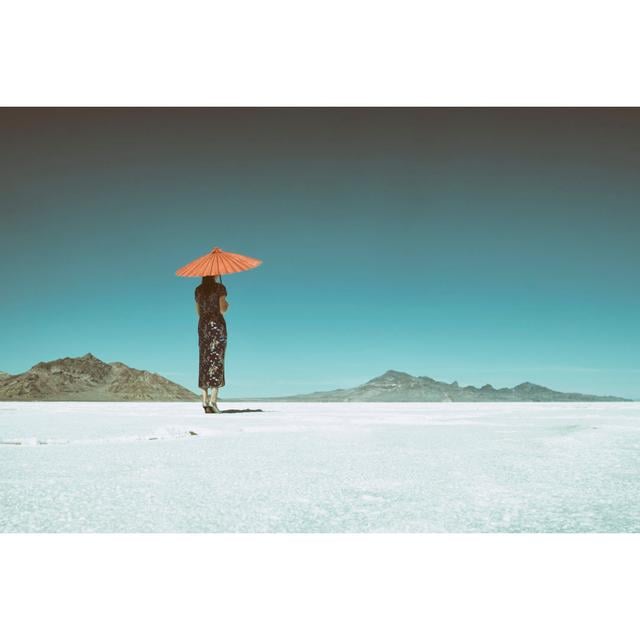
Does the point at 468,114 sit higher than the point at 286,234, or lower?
higher

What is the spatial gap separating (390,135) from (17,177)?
9.50ft

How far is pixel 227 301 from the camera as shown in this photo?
555 centimetres

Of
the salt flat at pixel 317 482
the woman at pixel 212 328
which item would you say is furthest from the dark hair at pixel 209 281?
the salt flat at pixel 317 482

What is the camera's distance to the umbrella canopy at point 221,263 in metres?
5.30

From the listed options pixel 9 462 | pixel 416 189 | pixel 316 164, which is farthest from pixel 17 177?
pixel 416 189

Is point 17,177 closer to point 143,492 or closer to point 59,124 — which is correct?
point 59,124

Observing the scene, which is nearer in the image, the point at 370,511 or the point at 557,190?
the point at 370,511

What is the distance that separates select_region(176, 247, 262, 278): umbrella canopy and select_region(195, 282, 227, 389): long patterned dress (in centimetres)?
25

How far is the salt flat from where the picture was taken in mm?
2068

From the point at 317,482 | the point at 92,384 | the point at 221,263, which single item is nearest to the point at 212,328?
the point at 221,263

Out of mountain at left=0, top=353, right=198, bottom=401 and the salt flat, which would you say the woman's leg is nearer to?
mountain at left=0, top=353, right=198, bottom=401

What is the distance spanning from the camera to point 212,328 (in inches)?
218

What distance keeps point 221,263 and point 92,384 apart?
4204 millimetres

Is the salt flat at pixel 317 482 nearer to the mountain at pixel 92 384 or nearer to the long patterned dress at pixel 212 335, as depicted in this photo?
the long patterned dress at pixel 212 335
